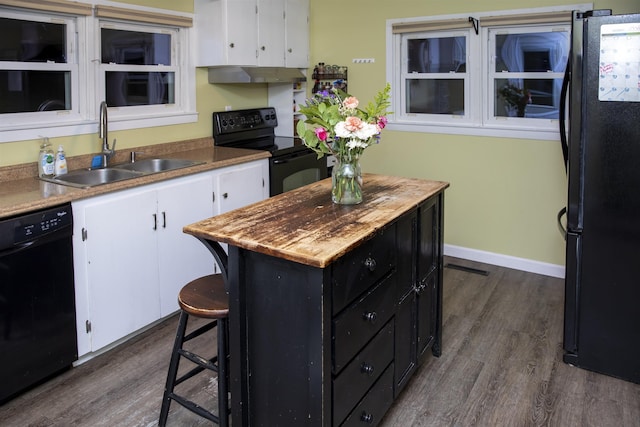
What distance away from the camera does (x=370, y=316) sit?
2.02 meters

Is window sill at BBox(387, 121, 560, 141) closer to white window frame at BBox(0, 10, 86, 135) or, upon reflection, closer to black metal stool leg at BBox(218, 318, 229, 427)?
white window frame at BBox(0, 10, 86, 135)

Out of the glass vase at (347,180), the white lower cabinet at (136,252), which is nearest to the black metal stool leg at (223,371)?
the glass vase at (347,180)

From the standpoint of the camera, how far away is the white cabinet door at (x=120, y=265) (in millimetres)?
2820

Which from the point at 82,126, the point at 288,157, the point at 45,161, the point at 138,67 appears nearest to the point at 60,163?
the point at 45,161

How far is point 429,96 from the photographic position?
4668 mm

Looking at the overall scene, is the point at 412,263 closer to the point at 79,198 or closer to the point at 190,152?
the point at 79,198

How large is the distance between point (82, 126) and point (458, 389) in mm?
2667

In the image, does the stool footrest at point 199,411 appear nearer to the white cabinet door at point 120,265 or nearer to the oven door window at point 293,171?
the white cabinet door at point 120,265

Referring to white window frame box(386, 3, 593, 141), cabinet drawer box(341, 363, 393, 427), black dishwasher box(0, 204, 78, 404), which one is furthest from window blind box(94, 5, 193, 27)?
cabinet drawer box(341, 363, 393, 427)

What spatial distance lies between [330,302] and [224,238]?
0.43 metres

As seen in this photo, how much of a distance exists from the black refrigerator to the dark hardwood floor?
221 mm

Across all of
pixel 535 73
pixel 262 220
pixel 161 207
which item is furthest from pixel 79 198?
pixel 535 73

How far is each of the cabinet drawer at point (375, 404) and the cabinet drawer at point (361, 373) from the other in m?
0.04

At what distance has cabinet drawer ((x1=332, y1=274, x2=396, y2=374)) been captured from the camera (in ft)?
6.03
